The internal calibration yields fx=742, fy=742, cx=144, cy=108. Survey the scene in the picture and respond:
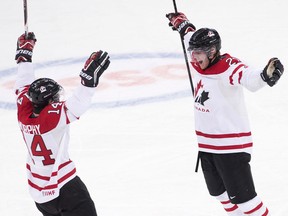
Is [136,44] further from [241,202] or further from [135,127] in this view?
[241,202]

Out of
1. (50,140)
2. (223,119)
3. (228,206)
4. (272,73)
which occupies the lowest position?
(228,206)

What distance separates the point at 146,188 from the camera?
5203mm

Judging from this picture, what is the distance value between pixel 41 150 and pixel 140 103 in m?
2.90

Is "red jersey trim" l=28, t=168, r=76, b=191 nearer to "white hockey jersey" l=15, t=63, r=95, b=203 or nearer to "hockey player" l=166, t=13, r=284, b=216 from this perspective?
"white hockey jersey" l=15, t=63, r=95, b=203

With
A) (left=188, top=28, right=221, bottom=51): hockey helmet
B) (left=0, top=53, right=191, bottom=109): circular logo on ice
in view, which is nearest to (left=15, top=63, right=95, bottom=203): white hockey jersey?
(left=188, top=28, right=221, bottom=51): hockey helmet

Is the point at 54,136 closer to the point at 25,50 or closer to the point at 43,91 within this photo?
the point at 43,91

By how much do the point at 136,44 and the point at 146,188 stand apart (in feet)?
10.8

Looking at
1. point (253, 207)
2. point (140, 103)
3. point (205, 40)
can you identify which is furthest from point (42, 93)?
point (140, 103)

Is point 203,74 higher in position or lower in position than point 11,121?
higher

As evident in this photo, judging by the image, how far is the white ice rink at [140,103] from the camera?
203 inches

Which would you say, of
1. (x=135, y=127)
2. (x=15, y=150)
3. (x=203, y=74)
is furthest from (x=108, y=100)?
(x=203, y=74)

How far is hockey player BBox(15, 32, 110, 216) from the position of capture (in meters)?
3.80

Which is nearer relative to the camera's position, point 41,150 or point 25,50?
point 41,150

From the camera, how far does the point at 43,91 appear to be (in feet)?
12.7
